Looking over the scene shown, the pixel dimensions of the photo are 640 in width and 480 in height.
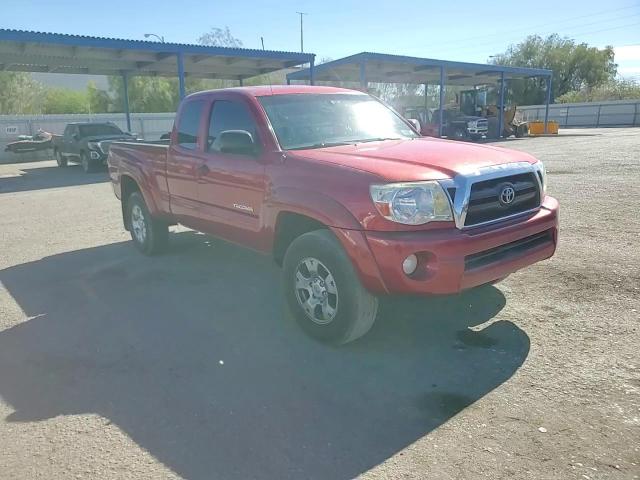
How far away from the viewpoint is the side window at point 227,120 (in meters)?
4.73

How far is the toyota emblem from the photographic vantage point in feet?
12.2

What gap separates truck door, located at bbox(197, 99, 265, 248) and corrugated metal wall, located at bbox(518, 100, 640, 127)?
145 feet

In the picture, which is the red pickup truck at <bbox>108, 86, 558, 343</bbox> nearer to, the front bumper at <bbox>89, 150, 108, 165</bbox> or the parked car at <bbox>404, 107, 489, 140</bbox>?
the front bumper at <bbox>89, 150, 108, 165</bbox>

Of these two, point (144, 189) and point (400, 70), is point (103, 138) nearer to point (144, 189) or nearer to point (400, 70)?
point (144, 189)

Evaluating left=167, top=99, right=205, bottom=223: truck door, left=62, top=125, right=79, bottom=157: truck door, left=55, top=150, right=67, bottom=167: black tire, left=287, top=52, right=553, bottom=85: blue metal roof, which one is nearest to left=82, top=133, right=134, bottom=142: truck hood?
left=62, top=125, right=79, bottom=157: truck door

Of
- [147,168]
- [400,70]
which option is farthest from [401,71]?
[147,168]

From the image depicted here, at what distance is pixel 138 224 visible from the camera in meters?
7.02

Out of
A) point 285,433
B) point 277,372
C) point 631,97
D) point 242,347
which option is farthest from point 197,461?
point 631,97

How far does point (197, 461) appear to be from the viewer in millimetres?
2756

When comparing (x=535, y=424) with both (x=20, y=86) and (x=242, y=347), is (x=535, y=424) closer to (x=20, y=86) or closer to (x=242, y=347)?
(x=242, y=347)

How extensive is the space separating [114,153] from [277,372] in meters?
5.14

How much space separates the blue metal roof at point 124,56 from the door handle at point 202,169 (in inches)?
582

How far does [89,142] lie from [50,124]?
44.1ft

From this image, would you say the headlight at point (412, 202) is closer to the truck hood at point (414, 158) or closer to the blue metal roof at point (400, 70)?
the truck hood at point (414, 158)
